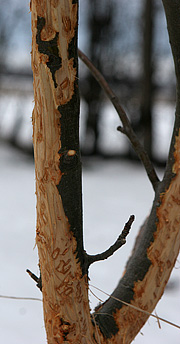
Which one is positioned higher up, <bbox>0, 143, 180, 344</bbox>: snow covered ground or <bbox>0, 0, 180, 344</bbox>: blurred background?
<bbox>0, 0, 180, 344</bbox>: blurred background

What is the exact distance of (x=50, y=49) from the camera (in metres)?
0.63

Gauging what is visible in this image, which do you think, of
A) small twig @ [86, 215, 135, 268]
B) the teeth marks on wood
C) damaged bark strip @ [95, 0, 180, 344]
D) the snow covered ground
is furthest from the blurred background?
the teeth marks on wood

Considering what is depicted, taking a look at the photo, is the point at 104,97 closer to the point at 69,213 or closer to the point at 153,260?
the point at 153,260

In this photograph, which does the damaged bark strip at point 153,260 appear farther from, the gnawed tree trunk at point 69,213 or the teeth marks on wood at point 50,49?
the teeth marks on wood at point 50,49

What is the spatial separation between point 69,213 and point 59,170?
8 cm

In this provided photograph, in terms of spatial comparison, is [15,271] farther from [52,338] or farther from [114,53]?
[114,53]

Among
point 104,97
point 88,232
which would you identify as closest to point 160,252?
point 88,232

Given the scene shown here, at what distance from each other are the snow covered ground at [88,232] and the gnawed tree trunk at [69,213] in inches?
7.6

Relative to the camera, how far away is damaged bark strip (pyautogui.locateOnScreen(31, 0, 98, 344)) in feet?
2.06

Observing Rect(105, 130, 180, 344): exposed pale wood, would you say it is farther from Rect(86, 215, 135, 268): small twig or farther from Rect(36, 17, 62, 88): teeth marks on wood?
Rect(36, 17, 62, 88): teeth marks on wood

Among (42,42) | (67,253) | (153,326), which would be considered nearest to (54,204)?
(67,253)

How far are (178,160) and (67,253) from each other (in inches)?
12.9

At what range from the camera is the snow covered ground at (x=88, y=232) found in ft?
5.78

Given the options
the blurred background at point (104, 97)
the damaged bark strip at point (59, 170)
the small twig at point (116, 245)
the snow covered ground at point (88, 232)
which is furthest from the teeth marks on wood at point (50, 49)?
the blurred background at point (104, 97)
